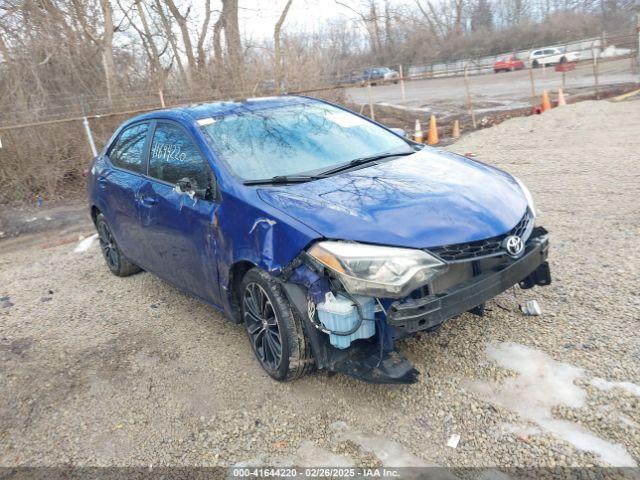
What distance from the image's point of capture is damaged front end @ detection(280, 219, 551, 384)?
8.91ft

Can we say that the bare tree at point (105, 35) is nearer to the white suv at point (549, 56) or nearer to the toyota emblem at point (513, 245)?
the toyota emblem at point (513, 245)

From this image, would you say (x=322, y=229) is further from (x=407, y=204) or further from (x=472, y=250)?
(x=472, y=250)

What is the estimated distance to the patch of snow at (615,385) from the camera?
2.86 meters

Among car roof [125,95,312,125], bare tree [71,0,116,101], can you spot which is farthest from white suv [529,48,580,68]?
car roof [125,95,312,125]

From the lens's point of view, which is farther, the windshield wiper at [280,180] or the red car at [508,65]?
the red car at [508,65]

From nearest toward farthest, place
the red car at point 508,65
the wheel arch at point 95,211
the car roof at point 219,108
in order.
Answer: the car roof at point 219,108 < the wheel arch at point 95,211 < the red car at point 508,65

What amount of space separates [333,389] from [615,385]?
156cm

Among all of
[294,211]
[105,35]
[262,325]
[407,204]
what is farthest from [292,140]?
[105,35]

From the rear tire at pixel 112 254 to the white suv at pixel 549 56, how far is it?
33.4 m

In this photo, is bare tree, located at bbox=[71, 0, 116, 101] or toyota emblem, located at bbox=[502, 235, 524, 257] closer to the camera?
toyota emblem, located at bbox=[502, 235, 524, 257]

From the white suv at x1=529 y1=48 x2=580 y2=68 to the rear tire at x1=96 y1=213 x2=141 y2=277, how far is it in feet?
110

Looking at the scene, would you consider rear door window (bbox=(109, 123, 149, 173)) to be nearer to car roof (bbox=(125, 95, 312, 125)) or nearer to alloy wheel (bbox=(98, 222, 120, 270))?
car roof (bbox=(125, 95, 312, 125))

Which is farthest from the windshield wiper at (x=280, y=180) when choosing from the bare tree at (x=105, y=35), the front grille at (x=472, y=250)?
the bare tree at (x=105, y=35)

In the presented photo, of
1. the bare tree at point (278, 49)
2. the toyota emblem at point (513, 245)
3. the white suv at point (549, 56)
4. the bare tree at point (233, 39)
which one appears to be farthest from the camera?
the white suv at point (549, 56)
